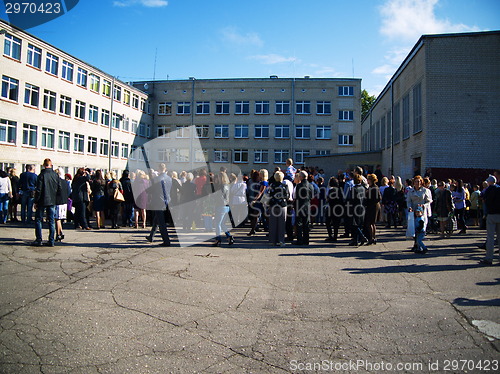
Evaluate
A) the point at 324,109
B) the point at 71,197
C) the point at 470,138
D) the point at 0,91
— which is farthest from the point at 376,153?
the point at 0,91

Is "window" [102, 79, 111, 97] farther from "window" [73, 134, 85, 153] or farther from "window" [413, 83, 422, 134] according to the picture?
"window" [413, 83, 422, 134]

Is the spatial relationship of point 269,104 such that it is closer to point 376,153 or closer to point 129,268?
point 376,153

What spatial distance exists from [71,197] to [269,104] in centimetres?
3959

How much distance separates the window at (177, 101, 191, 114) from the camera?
51.7 metres

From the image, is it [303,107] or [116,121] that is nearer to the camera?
[116,121]

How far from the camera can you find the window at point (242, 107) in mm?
50094

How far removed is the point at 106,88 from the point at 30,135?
1345 centimetres

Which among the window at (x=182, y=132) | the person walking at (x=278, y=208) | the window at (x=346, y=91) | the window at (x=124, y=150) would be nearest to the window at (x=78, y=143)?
the window at (x=124, y=150)

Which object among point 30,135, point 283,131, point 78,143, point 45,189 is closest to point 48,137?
point 30,135

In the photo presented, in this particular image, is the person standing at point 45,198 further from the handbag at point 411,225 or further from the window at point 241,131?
the window at point 241,131

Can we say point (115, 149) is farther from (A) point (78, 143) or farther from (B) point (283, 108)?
(B) point (283, 108)

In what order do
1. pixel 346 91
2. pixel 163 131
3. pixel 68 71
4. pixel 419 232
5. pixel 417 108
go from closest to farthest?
pixel 419 232 → pixel 417 108 → pixel 68 71 → pixel 346 91 → pixel 163 131

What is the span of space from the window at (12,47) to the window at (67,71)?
18.1 feet

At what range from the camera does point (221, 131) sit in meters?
50.8
